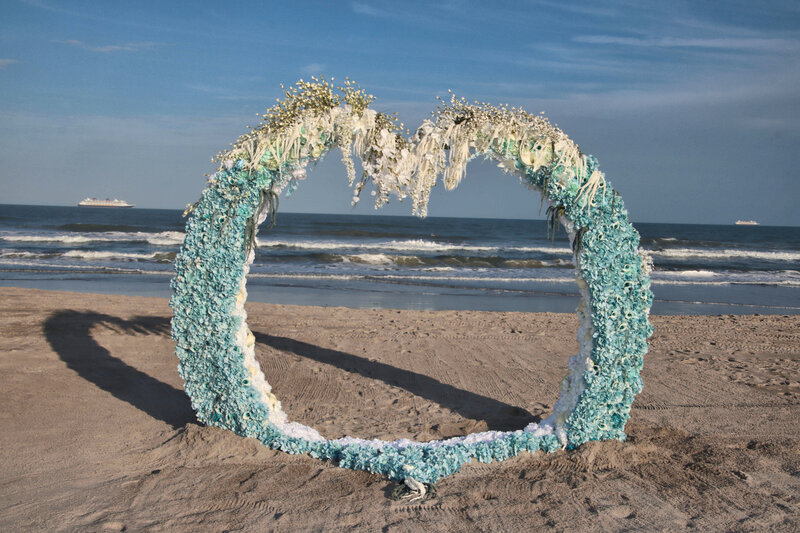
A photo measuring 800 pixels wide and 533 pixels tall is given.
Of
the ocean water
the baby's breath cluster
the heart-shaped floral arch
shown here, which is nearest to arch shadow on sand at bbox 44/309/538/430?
the heart-shaped floral arch

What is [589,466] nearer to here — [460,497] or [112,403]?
[460,497]

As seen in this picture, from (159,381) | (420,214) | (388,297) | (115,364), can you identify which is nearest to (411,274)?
(388,297)

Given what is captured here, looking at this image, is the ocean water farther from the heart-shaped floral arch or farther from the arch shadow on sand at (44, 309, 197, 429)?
the heart-shaped floral arch

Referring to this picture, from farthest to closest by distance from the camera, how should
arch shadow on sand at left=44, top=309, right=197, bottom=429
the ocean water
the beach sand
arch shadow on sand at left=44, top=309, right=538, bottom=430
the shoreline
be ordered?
the ocean water, the shoreline, arch shadow on sand at left=44, top=309, right=197, bottom=429, arch shadow on sand at left=44, top=309, right=538, bottom=430, the beach sand

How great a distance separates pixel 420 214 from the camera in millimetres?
4523

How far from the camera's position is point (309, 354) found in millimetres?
8312

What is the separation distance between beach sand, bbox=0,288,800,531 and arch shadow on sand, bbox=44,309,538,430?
1.5 inches

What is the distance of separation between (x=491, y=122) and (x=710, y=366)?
18.2 feet

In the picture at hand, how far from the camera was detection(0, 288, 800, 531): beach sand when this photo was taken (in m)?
3.92

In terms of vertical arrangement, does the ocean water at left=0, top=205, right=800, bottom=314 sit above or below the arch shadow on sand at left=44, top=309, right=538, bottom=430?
above

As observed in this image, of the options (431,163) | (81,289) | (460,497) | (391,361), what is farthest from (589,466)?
(81,289)

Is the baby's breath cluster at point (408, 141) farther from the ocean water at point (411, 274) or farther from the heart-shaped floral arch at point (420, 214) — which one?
the ocean water at point (411, 274)

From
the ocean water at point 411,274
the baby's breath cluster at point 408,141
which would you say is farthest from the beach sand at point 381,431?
the ocean water at point 411,274

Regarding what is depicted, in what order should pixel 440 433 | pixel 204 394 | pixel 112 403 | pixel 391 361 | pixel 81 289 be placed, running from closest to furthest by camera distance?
pixel 204 394 → pixel 440 433 → pixel 112 403 → pixel 391 361 → pixel 81 289
